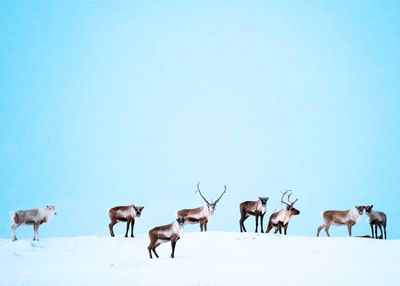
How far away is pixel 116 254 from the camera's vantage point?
18.8 metres

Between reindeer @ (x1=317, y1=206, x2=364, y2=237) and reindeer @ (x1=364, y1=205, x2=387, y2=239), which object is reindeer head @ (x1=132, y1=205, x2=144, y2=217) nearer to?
reindeer @ (x1=317, y1=206, x2=364, y2=237)

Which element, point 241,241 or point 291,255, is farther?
point 241,241

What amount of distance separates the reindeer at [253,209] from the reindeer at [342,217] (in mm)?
2933

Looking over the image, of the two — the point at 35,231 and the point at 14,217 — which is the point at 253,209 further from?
the point at 14,217

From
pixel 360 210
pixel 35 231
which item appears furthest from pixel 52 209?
pixel 360 210

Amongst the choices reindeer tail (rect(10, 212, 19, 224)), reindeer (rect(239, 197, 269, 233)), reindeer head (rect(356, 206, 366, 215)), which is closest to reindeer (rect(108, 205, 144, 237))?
reindeer tail (rect(10, 212, 19, 224))

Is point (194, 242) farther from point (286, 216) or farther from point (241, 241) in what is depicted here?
point (286, 216)

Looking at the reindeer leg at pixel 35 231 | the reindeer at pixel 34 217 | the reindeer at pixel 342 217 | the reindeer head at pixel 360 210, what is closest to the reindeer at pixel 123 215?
the reindeer at pixel 34 217

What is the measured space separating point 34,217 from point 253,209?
1077 cm

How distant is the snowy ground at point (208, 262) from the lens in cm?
1345

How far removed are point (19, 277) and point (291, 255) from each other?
8.52m

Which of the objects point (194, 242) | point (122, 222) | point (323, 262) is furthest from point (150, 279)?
point (122, 222)

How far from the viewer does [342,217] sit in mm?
24797

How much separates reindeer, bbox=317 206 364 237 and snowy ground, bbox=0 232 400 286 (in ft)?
16.6
